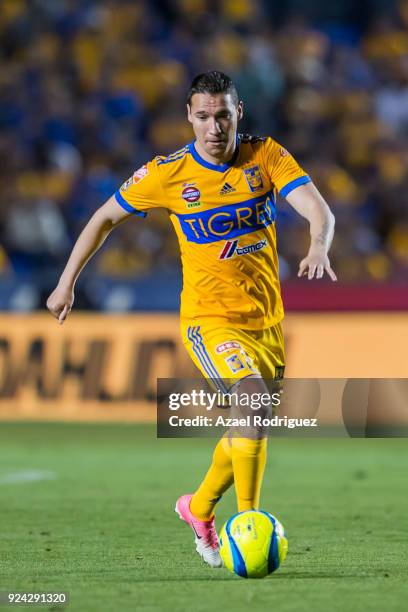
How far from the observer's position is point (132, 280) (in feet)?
48.0

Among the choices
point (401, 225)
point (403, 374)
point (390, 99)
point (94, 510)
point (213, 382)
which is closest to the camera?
point (213, 382)

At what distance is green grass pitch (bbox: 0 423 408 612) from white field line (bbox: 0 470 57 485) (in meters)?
0.06

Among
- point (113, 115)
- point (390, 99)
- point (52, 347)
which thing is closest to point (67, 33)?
point (113, 115)

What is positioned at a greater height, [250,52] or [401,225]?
[250,52]

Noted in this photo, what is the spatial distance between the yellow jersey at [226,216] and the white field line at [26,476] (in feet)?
12.6

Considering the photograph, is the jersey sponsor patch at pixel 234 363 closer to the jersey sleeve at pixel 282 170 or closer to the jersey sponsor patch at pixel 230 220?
the jersey sponsor patch at pixel 230 220

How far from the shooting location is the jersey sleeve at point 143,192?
6902 mm

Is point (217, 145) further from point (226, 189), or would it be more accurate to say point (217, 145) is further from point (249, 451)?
point (249, 451)

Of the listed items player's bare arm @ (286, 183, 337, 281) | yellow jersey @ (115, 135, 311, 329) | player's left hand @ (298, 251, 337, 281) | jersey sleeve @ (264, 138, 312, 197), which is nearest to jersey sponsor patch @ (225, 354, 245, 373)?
yellow jersey @ (115, 135, 311, 329)

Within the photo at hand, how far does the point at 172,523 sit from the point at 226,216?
2316 millimetres

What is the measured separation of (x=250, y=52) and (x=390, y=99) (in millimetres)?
1980

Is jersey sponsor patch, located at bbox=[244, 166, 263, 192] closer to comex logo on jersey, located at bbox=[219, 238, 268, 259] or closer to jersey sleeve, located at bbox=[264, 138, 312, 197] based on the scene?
jersey sleeve, located at bbox=[264, 138, 312, 197]

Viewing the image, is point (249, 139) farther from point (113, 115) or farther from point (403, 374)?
point (113, 115)

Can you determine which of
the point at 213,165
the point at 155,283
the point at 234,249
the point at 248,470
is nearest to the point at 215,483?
the point at 248,470
